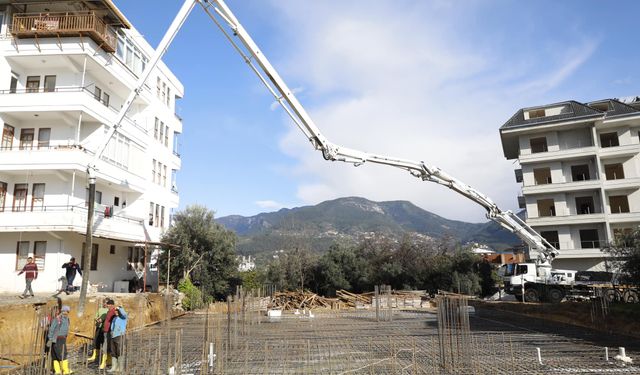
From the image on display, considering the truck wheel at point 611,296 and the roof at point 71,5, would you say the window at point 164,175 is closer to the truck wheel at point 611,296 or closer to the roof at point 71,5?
the roof at point 71,5

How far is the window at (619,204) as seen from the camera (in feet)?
109

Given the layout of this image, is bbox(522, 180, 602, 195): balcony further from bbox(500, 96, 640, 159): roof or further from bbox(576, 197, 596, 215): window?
bbox(500, 96, 640, 159): roof

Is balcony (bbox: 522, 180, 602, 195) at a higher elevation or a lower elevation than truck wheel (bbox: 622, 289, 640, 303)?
higher

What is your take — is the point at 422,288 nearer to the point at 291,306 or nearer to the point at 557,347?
the point at 291,306

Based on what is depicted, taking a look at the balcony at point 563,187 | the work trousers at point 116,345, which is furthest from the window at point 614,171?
the work trousers at point 116,345

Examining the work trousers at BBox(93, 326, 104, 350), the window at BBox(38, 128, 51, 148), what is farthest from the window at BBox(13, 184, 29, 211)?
the work trousers at BBox(93, 326, 104, 350)

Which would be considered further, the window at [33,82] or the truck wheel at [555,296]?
the truck wheel at [555,296]

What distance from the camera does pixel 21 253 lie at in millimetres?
20031

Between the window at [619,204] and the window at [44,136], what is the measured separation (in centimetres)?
3703

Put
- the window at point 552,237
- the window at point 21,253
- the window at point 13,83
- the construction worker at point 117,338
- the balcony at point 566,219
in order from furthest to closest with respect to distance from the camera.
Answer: the window at point 552,237
the balcony at point 566,219
the window at point 13,83
the window at point 21,253
the construction worker at point 117,338

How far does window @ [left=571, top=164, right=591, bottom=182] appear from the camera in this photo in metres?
34.8

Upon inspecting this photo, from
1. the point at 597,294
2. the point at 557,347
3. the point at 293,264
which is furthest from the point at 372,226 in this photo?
the point at 557,347

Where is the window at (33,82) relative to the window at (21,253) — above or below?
above

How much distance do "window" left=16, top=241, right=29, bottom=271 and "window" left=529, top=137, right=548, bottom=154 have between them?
35.1 metres
